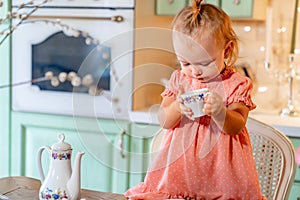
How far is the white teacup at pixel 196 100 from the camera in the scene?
3.28 ft

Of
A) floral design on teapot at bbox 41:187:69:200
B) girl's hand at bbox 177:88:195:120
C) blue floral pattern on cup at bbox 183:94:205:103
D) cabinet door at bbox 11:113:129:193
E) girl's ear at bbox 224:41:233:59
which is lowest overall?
cabinet door at bbox 11:113:129:193

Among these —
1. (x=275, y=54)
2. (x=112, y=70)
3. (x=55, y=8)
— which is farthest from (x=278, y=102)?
(x=55, y=8)

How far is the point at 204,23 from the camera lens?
42.1 inches

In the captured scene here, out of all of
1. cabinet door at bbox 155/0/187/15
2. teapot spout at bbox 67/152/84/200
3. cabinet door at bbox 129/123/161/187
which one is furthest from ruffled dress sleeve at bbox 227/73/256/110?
cabinet door at bbox 155/0/187/15

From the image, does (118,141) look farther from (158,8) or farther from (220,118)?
(220,118)

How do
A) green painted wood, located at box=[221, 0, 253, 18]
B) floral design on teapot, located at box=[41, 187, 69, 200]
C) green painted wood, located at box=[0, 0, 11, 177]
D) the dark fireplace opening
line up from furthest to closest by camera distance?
green painted wood, located at box=[0, 0, 11, 177]
the dark fireplace opening
green painted wood, located at box=[221, 0, 253, 18]
floral design on teapot, located at box=[41, 187, 69, 200]

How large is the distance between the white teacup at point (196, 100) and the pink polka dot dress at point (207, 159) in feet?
0.35

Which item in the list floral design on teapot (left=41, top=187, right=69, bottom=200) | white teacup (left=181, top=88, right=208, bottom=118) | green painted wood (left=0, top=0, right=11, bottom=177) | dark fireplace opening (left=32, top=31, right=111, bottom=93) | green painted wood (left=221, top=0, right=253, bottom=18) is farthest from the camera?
green painted wood (left=0, top=0, right=11, bottom=177)

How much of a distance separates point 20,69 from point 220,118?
1685 millimetres

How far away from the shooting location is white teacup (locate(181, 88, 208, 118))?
1000 millimetres

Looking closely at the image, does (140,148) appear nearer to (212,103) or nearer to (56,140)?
(56,140)

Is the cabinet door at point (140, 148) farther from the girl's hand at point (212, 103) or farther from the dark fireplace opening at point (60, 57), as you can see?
the dark fireplace opening at point (60, 57)

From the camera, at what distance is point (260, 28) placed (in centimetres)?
253

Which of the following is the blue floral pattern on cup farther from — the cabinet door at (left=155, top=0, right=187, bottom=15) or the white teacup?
the cabinet door at (left=155, top=0, right=187, bottom=15)
